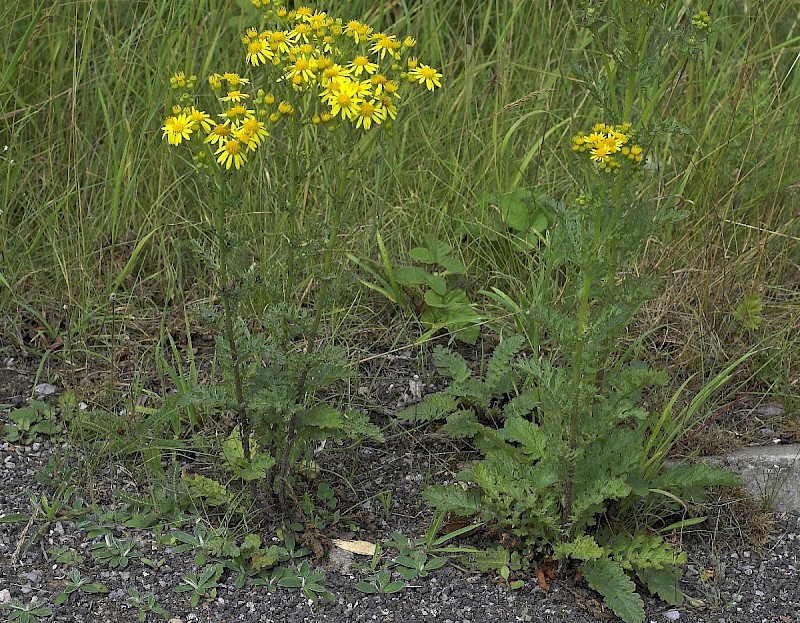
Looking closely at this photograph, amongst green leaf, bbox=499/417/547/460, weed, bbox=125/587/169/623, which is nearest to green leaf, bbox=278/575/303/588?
weed, bbox=125/587/169/623

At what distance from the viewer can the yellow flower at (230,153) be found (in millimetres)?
2227

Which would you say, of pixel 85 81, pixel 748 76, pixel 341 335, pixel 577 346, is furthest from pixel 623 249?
pixel 85 81

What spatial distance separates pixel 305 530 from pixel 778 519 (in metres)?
1.27

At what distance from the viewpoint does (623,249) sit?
2314mm

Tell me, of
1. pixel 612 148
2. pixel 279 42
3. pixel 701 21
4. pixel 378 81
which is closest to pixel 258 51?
pixel 279 42

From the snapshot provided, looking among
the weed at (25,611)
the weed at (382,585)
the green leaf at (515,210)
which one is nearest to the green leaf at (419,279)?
the green leaf at (515,210)

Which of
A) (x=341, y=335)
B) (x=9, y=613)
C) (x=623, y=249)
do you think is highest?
(x=623, y=249)

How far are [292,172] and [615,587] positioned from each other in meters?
1.23

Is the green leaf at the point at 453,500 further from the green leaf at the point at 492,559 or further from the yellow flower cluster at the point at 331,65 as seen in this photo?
the yellow flower cluster at the point at 331,65

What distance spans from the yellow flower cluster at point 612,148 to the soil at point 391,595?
3.44 feet

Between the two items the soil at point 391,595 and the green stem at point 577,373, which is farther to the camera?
the soil at point 391,595

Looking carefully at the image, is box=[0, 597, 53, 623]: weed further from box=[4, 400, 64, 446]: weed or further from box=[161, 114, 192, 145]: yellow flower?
box=[161, 114, 192, 145]: yellow flower

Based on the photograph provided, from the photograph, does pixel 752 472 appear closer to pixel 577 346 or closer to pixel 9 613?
pixel 577 346

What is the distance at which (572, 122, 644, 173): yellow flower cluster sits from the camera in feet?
→ 7.07
